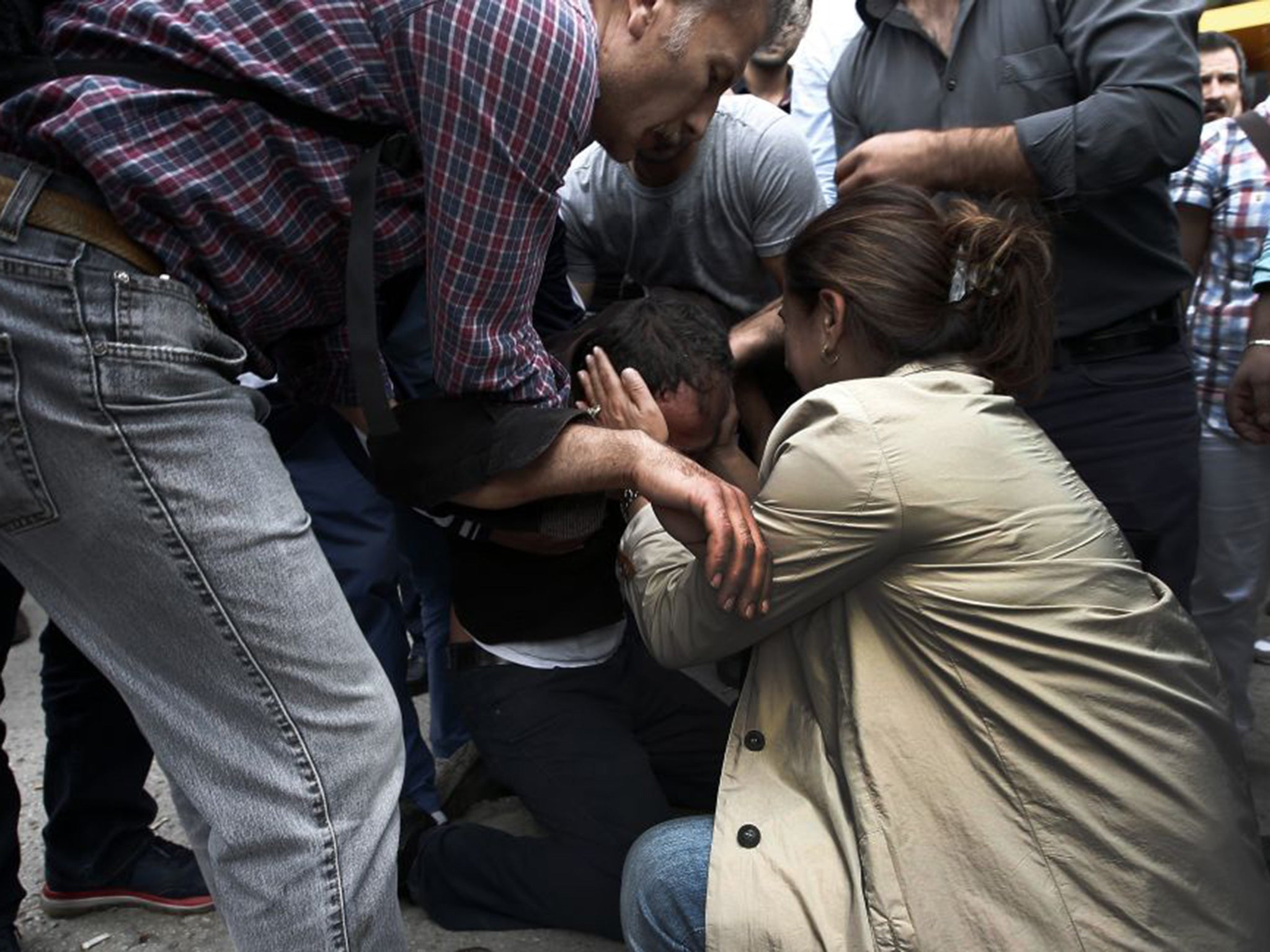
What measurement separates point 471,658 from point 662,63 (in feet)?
4.14

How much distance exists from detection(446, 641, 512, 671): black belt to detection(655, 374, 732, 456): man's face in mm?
545

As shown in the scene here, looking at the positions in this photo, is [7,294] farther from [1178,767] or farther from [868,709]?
[1178,767]

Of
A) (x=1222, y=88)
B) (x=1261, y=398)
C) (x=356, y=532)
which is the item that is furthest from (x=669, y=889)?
(x=1222, y=88)

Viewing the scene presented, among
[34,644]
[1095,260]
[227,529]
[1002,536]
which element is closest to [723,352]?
[1095,260]

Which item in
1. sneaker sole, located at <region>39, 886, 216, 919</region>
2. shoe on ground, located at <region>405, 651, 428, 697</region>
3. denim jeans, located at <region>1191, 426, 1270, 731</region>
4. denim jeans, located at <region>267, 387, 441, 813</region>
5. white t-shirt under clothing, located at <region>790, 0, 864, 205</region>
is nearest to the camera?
sneaker sole, located at <region>39, 886, 216, 919</region>

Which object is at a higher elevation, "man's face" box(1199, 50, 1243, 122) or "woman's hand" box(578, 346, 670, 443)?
"man's face" box(1199, 50, 1243, 122)

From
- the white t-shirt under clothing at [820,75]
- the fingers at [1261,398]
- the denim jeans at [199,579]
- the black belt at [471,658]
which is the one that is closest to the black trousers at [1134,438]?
the fingers at [1261,398]

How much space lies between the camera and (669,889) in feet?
5.69

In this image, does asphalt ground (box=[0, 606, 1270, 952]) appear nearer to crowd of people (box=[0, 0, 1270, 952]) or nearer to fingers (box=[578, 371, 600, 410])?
crowd of people (box=[0, 0, 1270, 952])

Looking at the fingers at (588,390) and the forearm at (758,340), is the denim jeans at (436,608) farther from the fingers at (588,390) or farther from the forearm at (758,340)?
the forearm at (758,340)

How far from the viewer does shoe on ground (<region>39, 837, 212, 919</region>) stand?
7.55 ft

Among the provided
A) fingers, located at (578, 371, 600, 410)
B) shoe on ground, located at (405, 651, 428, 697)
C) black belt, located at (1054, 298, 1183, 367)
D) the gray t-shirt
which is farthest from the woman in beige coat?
shoe on ground, located at (405, 651, 428, 697)

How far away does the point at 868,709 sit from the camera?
1.56 meters

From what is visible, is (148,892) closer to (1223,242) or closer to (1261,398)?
(1261,398)
